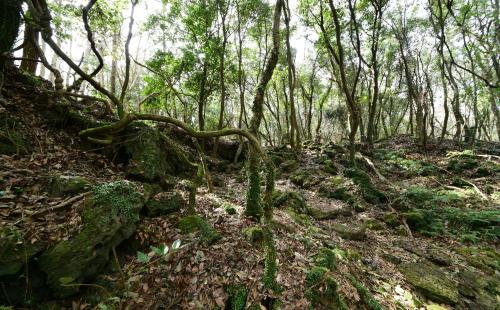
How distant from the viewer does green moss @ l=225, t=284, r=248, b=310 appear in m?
3.78

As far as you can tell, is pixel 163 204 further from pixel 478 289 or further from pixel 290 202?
pixel 478 289

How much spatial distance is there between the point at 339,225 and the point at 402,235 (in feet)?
6.99

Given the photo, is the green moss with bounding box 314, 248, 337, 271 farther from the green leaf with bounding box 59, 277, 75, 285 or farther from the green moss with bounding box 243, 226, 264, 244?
the green leaf with bounding box 59, 277, 75, 285

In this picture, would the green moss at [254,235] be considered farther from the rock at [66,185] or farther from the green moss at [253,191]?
the rock at [66,185]

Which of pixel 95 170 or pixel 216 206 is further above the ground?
pixel 95 170

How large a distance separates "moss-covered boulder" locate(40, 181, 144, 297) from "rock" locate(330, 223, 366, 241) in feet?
16.1

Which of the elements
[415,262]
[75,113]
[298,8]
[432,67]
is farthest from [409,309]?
[432,67]

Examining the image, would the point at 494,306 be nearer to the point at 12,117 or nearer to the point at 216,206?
the point at 216,206

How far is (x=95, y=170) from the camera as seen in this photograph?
583 centimetres

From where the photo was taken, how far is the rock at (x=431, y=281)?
496 centimetres

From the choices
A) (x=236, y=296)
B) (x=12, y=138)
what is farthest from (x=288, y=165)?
(x=12, y=138)

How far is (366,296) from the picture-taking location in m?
4.39

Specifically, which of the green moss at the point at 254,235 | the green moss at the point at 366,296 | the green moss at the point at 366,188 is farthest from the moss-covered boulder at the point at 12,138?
the green moss at the point at 366,188

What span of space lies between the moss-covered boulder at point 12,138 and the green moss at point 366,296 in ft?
21.9
